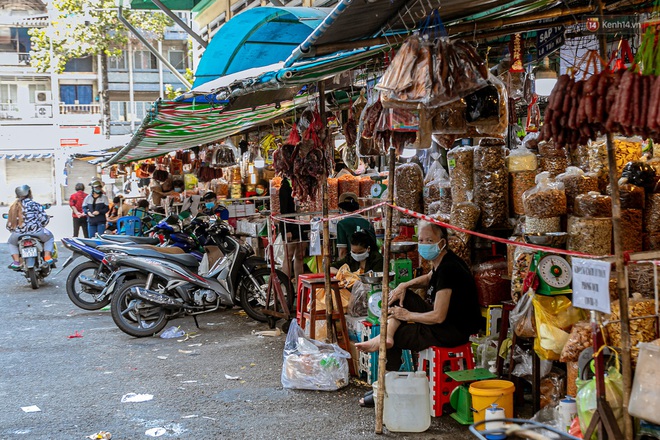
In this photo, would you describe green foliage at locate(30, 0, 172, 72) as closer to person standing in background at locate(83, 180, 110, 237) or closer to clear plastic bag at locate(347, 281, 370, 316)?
person standing in background at locate(83, 180, 110, 237)

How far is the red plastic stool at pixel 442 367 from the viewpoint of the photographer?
5727 mm

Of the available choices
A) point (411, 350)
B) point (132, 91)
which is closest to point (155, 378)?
point (411, 350)

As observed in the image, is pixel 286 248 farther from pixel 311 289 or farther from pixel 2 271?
pixel 2 271

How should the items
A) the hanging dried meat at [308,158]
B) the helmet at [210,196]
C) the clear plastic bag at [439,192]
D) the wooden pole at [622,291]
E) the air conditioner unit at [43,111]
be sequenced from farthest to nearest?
the air conditioner unit at [43,111]
the helmet at [210,196]
the hanging dried meat at [308,158]
the clear plastic bag at [439,192]
the wooden pole at [622,291]

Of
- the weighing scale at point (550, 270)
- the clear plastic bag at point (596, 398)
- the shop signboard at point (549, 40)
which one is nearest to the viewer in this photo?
the clear plastic bag at point (596, 398)

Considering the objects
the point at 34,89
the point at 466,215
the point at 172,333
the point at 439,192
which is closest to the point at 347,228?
the point at 439,192

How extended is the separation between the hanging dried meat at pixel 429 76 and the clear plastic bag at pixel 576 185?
4.67 ft

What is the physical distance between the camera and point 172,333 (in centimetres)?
948

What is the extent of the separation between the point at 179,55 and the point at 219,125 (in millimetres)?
38717

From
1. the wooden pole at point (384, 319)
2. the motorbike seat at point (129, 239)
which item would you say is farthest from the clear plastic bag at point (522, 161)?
the motorbike seat at point (129, 239)

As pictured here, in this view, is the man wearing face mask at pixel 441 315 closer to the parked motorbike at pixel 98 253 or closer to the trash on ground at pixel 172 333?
the trash on ground at pixel 172 333

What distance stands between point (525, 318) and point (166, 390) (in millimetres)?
3347

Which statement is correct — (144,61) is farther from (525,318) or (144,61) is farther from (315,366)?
(525,318)

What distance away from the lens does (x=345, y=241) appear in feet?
31.4
